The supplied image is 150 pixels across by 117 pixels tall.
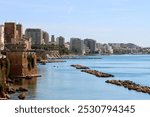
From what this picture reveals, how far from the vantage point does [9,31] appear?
272 ft

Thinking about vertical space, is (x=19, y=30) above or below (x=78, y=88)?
above

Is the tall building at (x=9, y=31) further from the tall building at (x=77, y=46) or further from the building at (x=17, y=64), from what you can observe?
the tall building at (x=77, y=46)

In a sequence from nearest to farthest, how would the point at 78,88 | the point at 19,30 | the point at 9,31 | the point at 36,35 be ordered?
the point at 78,88
the point at 9,31
the point at 19,30
the point at 36,35

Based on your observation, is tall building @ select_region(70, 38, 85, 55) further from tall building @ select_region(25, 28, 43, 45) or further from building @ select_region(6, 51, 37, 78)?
building @ select_region(6, 51, 37, 78)

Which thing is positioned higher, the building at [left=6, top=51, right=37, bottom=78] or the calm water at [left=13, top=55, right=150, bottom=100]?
the building at [left=6, top=51, right=37, bottom=78]

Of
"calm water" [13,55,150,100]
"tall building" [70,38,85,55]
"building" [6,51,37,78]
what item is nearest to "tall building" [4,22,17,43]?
"calm water" [13,55,150,100]

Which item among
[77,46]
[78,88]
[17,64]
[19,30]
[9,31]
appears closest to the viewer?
[78,88]

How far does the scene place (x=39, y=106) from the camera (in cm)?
746

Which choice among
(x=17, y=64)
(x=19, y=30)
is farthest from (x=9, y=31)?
(x=17, y=64)

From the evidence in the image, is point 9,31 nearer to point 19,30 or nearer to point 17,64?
point 19,30

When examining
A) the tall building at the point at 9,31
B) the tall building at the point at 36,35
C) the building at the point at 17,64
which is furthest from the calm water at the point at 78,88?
the tall building at the point at 36,35

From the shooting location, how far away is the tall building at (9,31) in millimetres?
82750

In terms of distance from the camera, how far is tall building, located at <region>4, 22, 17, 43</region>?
271ft

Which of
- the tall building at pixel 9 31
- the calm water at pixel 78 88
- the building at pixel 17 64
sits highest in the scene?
the tall building at pixel 9 31
